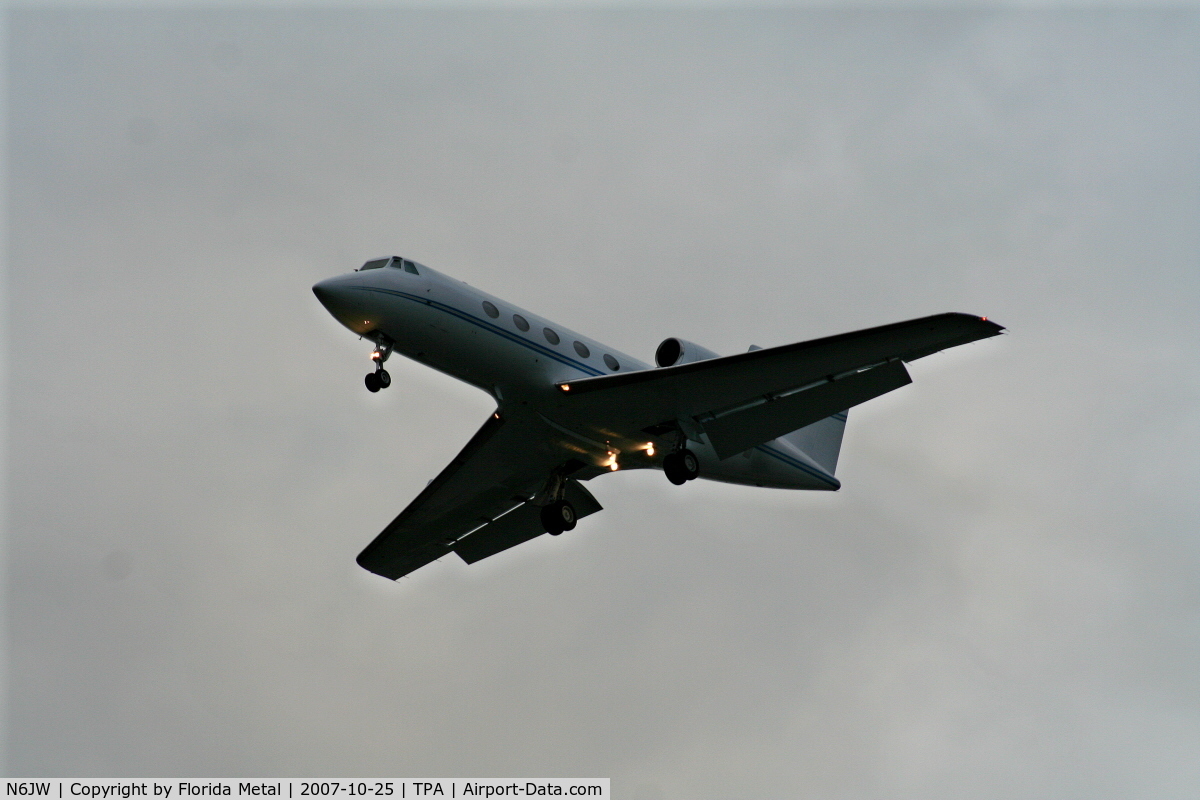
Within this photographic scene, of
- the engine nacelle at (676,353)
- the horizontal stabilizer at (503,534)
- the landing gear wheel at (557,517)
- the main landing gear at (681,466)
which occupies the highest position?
the engine nacelle at (676,353)

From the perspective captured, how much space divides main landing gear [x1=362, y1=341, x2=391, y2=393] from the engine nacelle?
5740mm

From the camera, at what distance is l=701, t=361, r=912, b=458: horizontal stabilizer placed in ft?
78.2

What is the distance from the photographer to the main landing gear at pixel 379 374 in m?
23.0

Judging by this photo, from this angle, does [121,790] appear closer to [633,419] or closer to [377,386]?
[377,386]

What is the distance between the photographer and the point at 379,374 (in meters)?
23.1

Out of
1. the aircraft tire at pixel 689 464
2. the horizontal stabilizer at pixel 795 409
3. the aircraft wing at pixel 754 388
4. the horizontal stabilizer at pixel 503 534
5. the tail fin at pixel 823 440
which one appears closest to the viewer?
the aircraft wing at pixel 754 388

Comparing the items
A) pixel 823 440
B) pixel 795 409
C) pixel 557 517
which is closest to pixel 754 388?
pixel 795 409

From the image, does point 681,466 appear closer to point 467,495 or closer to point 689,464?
point 689,464

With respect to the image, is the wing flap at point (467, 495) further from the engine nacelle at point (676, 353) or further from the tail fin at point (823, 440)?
the tail fin at point (823, 440)

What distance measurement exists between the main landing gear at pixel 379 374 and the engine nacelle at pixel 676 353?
574 centimetres

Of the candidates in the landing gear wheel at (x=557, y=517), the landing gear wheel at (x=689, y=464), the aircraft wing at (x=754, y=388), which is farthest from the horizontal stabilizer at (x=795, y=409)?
the landing gear wheel at (x=557, y=517)

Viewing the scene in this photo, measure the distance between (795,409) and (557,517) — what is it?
225 inches

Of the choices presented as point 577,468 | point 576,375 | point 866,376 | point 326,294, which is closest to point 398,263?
point 326,294

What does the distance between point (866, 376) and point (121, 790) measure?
51.6ft
